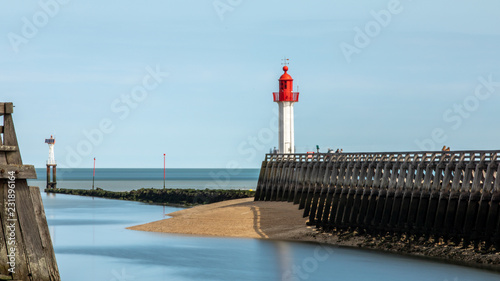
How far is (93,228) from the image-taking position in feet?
159

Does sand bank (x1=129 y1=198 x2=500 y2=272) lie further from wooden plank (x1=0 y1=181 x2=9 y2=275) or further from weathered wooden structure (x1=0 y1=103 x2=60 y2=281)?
wooden plank (x1=0 y1=181 x2=9 y2=275)

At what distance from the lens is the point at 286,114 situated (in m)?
51.5

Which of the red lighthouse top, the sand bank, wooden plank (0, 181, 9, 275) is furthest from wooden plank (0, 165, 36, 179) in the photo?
the red lighthouse top

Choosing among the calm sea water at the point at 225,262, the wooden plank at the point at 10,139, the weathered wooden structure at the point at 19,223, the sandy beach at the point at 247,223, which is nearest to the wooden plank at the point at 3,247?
the weathered wooden structure at the point at 19,223

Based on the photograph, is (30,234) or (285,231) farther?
(285,231)

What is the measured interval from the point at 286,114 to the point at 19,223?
39.7 meters

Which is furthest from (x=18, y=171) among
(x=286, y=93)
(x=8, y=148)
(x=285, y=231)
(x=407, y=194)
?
(x=286, y=93)

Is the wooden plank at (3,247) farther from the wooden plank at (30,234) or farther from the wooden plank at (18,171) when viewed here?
the wooden plank at (18,171)

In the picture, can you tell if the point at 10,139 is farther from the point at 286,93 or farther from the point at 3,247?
the point at 286,93

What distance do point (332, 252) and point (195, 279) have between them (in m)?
7.20

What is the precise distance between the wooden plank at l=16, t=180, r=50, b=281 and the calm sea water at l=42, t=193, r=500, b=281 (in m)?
14.8

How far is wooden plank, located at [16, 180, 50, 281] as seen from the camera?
12.5 metres

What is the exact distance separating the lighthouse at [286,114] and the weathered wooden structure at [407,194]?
985cm

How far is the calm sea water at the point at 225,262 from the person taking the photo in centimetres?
2639
